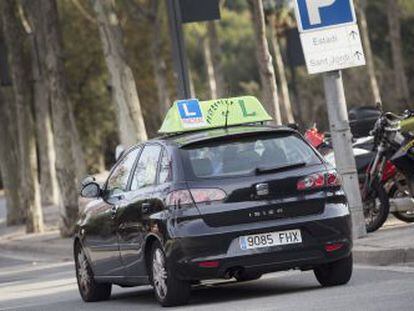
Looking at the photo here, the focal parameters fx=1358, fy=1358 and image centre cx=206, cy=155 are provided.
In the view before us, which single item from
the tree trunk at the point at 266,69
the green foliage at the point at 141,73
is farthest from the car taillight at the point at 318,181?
the green foliage at the point at 141,73

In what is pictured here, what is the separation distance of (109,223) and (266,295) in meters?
1.81

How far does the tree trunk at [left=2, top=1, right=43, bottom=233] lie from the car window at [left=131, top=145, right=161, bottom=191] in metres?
16.7

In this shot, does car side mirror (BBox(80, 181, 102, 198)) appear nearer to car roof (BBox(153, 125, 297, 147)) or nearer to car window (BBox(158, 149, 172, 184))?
car roof (BBox(153, 125, 297, 147))

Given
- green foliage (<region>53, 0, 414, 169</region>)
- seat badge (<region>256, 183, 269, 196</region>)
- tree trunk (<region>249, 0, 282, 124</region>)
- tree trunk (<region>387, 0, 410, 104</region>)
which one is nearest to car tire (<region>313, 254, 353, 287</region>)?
seat badge (<region>256, 183, 269, 196</region>)

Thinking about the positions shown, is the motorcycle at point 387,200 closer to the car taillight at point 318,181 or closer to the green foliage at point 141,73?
the car taillight at point 318,181

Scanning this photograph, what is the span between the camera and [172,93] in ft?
202

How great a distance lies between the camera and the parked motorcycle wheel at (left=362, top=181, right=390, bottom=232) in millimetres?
16156

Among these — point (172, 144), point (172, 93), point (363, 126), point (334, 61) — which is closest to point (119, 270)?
point (172, 144)

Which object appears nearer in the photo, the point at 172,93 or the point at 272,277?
the point at 272,277

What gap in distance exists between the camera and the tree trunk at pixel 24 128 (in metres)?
29.2

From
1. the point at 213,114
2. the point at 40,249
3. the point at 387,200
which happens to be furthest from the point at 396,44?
the point at 213,114

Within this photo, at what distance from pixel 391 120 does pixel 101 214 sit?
4591 millimetres

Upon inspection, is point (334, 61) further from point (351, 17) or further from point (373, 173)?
point (373, 173)

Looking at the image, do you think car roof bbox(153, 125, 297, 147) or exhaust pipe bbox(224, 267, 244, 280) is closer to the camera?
exhaust pipe bbox(224, 267, 244, 280)
